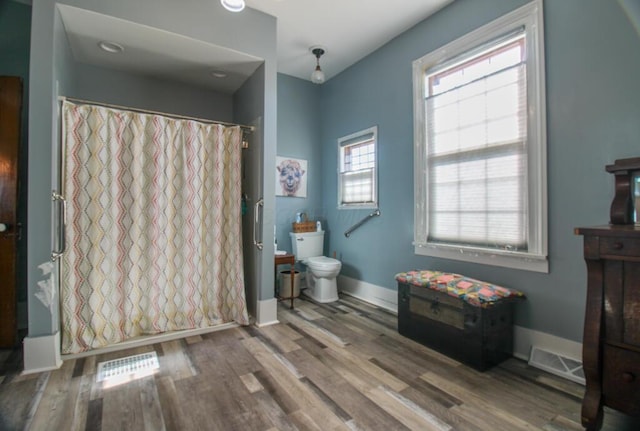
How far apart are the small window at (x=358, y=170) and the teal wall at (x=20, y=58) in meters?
3.00

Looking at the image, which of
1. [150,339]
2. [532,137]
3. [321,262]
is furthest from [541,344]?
[150,339]

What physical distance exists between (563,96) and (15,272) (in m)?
4.02

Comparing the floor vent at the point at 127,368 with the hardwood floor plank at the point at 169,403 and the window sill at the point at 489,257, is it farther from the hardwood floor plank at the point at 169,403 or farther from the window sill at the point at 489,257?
the window sill at the point at 489,257

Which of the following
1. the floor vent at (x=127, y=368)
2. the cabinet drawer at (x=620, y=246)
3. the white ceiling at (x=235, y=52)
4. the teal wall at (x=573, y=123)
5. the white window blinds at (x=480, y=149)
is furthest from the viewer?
the white ceiling at (x=235, y=52)

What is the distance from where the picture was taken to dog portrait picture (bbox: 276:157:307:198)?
3692mm

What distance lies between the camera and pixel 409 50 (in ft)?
9.36

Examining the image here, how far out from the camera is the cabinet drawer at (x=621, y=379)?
1.21 meters

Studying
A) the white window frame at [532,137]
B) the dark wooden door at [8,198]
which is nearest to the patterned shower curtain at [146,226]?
the dark wooden door at [8,198]

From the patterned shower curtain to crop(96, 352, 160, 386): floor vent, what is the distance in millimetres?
286

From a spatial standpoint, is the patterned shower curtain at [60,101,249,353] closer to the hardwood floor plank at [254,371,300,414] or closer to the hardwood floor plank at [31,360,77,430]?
the hardwood floor plank at [31,360,77,430]

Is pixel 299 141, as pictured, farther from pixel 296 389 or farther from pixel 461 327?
pixel 296 389

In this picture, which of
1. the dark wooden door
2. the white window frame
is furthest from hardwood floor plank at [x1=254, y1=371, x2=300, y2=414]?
the dark wooden door

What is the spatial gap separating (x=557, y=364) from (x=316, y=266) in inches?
83.5

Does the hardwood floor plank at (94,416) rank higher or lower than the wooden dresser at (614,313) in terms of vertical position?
lower
